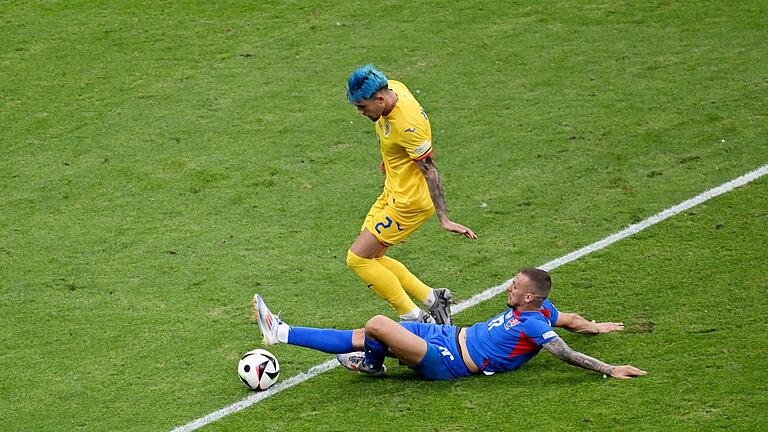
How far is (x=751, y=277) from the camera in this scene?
8.60 m

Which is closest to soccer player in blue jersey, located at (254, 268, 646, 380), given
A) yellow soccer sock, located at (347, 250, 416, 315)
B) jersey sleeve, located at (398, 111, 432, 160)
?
yellow soccer sock, located at (347, 250, 416, 315)

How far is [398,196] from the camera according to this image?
8102 mm

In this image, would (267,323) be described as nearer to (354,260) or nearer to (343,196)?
(354,260)

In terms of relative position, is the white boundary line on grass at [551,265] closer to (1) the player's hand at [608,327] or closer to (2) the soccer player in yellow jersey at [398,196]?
(2) the soccer player in yellow jersey at [398,196]

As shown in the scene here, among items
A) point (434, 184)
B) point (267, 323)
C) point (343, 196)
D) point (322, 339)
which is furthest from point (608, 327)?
point (343, 196)

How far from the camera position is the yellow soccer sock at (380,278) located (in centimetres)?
817

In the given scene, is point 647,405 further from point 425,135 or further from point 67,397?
point 67,397

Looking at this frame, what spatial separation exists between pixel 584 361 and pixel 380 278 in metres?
1.71

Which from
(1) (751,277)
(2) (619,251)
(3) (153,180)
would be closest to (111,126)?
(3) (153,180)

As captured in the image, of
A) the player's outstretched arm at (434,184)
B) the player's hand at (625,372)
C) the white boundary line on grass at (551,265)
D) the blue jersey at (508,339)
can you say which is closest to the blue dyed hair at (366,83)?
the player's outstretched arm at (434,184)

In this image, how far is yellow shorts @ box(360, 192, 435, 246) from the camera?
8117 mm

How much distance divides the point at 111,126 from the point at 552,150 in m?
4.84

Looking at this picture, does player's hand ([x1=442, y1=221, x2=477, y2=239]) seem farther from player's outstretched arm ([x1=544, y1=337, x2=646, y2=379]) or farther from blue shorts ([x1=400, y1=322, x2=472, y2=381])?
player's outstretched arm ([x1=544, y1=337, x2=646, y2=379])

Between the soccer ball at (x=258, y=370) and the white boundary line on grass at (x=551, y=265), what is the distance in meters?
0.07
